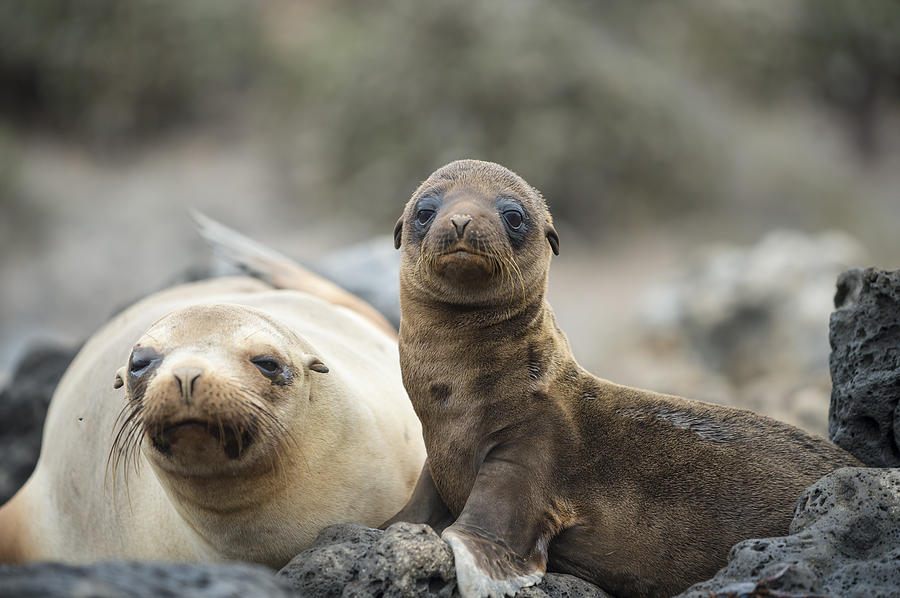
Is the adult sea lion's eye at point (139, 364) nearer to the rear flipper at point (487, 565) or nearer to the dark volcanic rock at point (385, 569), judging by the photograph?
the dark volcanic rock at point (385, 569)

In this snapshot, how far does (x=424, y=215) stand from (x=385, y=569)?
5.19 ft

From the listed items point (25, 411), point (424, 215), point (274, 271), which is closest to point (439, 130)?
point (274, 271)

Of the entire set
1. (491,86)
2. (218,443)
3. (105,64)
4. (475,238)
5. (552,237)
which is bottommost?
(218,443)

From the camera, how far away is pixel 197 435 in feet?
11.1

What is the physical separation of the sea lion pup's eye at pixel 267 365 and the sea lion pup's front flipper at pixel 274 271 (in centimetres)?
250

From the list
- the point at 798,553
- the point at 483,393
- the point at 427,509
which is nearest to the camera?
the point at 798,553

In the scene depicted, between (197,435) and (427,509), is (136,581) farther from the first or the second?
(427,509)

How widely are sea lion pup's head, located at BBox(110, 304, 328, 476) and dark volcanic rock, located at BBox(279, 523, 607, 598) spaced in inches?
18.2

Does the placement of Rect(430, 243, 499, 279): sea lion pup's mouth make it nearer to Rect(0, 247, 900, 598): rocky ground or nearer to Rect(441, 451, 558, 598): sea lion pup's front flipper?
Rect(441, 451, 558, 598): sea lion pup's front flipper

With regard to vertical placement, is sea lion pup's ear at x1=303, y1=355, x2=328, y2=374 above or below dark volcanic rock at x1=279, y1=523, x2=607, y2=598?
above

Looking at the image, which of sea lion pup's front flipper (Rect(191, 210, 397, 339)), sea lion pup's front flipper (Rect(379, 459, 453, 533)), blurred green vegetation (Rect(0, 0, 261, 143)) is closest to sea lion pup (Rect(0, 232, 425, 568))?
sea lion pup's front flipper (Rect(379, 459, 453, 533))

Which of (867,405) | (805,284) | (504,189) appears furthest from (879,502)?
(805,284)

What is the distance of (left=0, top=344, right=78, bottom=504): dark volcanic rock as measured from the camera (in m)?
6.31

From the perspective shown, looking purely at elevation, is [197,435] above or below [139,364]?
below
